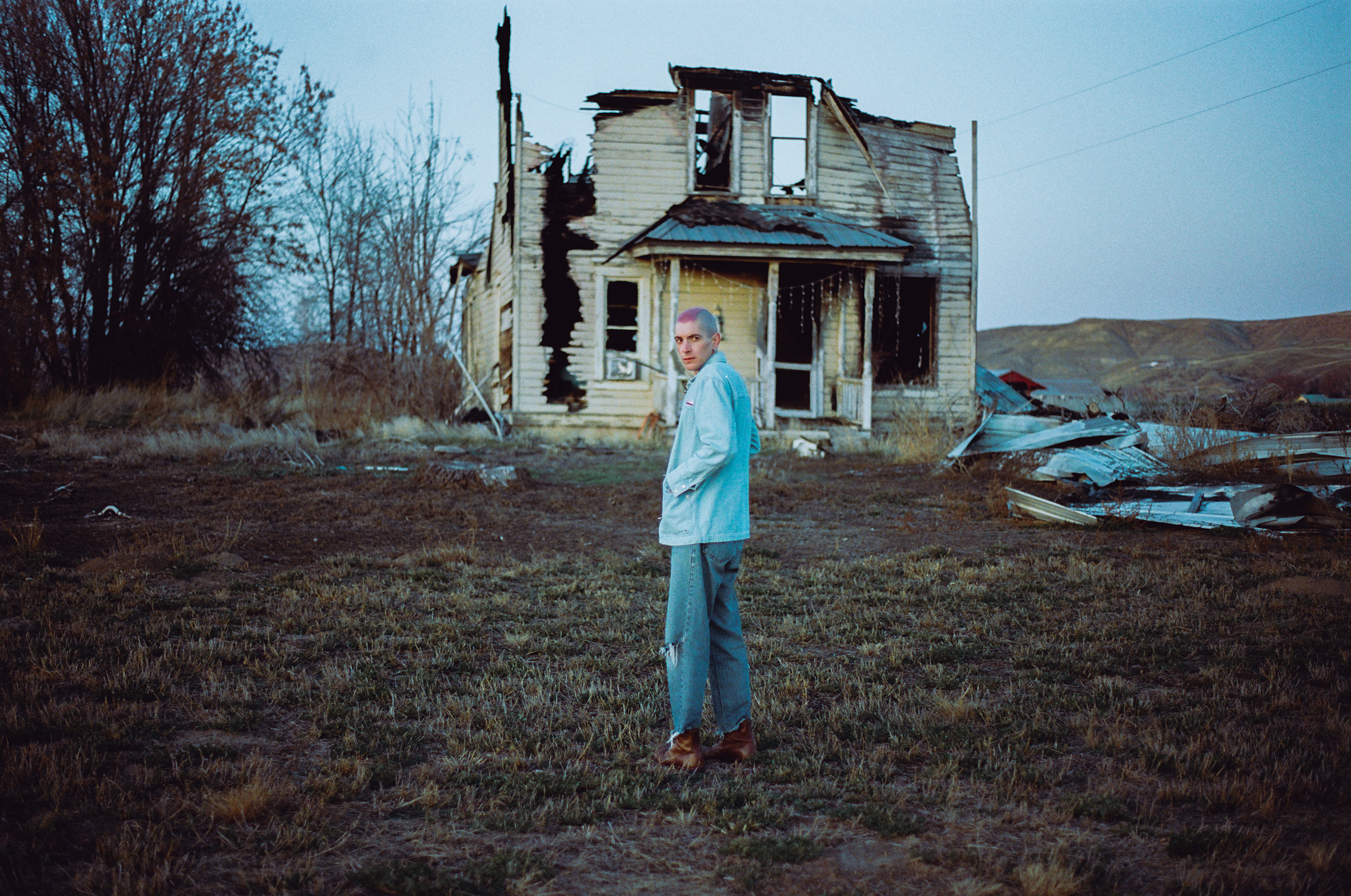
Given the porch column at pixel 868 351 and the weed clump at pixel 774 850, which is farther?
the porch column at pixel 868 351

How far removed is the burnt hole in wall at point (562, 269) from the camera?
17.6 m

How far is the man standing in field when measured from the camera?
11.2 feet

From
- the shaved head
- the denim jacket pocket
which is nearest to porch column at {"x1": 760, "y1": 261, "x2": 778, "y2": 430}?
the shaved head

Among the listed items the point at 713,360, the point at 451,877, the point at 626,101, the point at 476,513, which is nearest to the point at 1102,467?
the point at 476,513

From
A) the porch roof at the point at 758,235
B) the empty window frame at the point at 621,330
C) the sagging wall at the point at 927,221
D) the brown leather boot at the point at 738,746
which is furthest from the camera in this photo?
the sagging wall at the point at 927,221

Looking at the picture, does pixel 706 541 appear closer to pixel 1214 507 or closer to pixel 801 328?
pixel 1214 507

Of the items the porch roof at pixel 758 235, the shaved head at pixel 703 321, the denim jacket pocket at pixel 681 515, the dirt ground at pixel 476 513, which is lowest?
the dirt ground at pixel 476 513

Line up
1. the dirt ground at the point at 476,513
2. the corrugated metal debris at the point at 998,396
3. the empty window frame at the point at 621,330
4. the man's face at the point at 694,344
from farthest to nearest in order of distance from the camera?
the corrugated metal debris at the point at 998,396 < the empty window frame at the point at 621,330 < the dirt ground at the point at 476,513 < the man's face at the point at 694,344

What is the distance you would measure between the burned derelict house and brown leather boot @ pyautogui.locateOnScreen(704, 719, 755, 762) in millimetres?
12958

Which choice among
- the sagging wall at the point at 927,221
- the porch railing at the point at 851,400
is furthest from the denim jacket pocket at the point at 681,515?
the sagging wall at the point at 927,221

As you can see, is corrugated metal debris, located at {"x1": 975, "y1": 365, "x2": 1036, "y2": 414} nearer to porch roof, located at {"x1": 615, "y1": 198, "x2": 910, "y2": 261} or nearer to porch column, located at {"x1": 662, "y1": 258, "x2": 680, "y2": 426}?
porch roof, located at {"x1": 615, "y1": 198, "x2": 910, "y2": 261}

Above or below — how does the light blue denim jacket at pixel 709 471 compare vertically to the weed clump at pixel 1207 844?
above

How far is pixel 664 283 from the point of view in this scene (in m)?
17.4

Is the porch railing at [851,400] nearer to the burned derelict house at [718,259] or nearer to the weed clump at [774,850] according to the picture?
the burned derelict house at [718,259]
